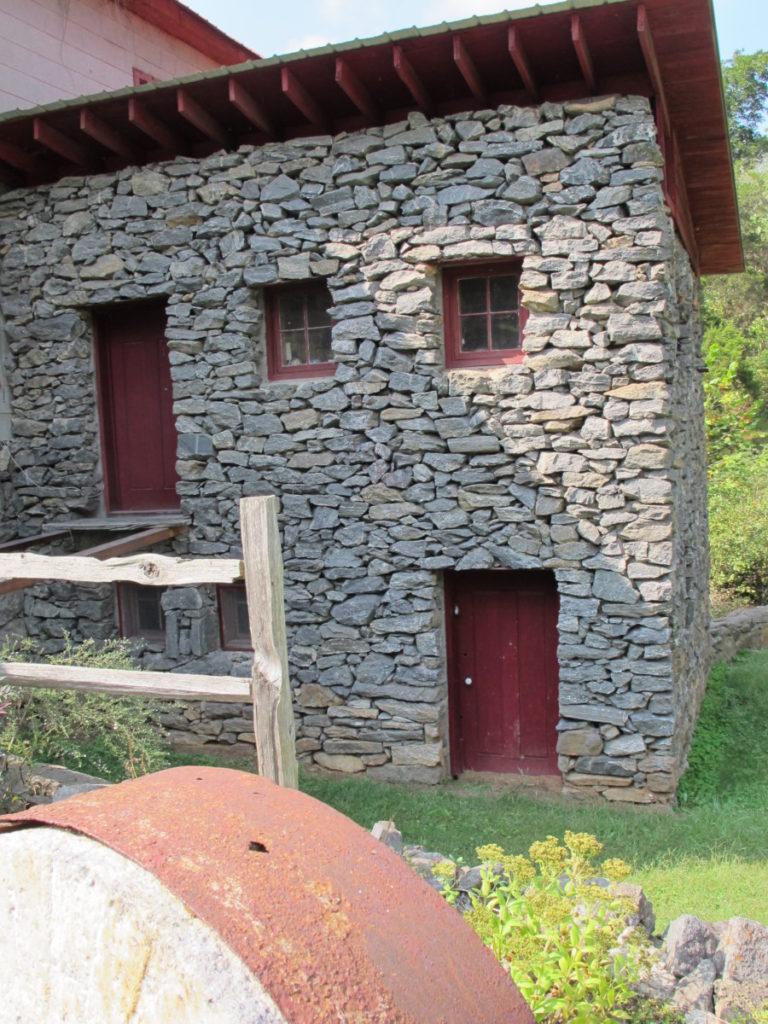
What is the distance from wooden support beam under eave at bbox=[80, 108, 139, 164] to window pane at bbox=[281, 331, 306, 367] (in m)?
2.06

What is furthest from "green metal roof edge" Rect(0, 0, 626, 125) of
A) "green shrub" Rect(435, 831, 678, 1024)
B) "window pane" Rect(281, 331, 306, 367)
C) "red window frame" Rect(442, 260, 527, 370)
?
"green shrub" Rect(435, 831, 678, 1024)

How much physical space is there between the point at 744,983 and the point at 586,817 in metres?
3.30

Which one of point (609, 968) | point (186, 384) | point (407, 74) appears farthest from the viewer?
point (186, 384)

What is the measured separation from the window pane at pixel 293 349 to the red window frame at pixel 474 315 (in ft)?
4.21

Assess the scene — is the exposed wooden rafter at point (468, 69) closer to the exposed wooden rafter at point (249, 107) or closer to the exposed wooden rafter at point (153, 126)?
the exposed wooden rafter at point (249, 107)

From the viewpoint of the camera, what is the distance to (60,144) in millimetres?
7766

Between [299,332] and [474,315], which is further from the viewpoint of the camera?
[299,332]

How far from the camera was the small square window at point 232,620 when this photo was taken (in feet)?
26.7

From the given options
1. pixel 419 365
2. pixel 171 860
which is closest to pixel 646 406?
pixel 419 365

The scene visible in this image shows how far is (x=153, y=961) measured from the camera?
1.93m

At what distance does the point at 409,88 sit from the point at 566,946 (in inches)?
231

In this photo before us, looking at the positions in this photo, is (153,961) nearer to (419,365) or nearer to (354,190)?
(419,365)

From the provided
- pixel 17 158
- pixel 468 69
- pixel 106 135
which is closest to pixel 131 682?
pixel 468 69

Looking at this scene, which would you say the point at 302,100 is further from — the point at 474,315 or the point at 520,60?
the point at 474,315
